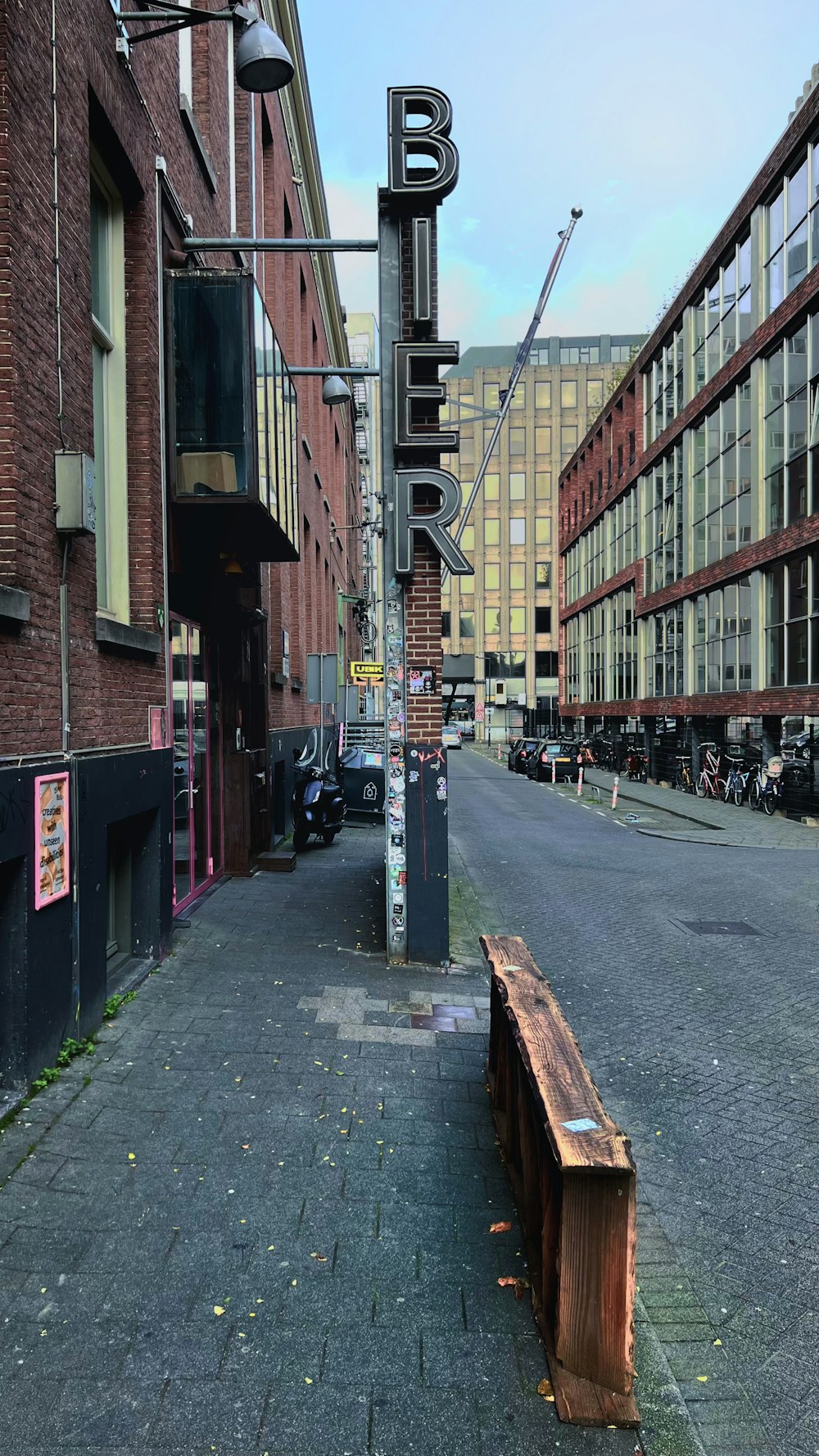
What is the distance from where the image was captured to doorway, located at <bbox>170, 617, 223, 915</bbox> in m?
8.89

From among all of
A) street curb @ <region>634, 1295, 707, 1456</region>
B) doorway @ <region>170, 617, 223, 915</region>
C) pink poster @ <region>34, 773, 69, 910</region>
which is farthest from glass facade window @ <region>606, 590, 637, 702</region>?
street curb @ <region>634, 1295, 707, 1456</region>

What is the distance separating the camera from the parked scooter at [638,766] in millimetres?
34625

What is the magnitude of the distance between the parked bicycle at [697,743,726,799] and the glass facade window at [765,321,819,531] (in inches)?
279

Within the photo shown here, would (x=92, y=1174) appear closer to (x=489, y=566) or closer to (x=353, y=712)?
(x=353, y=712)

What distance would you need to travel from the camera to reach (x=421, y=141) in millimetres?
7387

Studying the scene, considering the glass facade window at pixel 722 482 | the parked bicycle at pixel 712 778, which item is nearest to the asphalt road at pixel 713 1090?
the parked bicycle at pixel 712 778

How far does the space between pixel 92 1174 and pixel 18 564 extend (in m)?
2.87

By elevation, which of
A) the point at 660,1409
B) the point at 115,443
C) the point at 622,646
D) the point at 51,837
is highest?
the point at 622,646

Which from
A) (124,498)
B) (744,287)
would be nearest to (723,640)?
(744,287)

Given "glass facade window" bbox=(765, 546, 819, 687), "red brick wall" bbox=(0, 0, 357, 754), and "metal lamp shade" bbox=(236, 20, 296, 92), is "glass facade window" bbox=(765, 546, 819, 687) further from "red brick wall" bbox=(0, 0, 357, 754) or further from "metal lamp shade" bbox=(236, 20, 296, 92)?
"metal lamp shade" bbox=(236, 20, 296, 92)

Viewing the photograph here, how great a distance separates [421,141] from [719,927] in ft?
25.7

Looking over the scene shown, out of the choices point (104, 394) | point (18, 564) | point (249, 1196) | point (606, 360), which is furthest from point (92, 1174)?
point (606, 360)

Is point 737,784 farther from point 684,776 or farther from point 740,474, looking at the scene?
point 740,474

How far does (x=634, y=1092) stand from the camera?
5.12m
